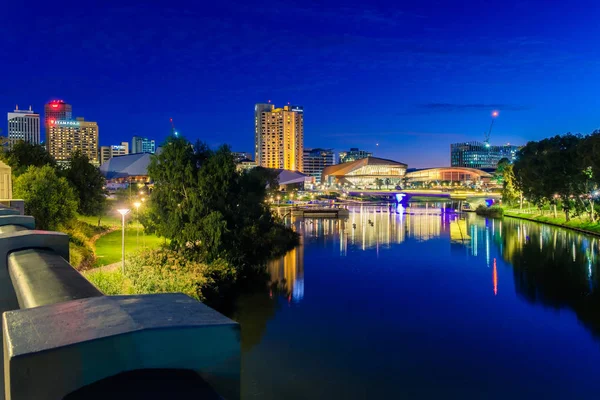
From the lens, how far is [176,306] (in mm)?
2182

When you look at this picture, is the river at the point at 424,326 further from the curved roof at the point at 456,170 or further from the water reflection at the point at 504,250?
the curved roof at the point at 456,170

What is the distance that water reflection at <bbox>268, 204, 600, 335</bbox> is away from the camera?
2447 cm

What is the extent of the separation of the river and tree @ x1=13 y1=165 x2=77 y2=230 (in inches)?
396

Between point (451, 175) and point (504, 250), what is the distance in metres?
140

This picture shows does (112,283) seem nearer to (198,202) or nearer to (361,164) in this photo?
(198,202)

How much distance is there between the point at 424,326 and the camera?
760 inches

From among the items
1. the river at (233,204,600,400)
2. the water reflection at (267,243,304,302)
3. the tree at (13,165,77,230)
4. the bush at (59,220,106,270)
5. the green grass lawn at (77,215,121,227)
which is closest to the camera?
the river at (233,204,600,400)

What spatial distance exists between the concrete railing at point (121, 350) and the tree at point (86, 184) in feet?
130

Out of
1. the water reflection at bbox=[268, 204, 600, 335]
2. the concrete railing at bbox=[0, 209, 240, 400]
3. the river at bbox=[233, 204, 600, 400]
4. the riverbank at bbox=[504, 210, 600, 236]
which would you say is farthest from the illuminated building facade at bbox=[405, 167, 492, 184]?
the concrete railing at bbox=[0, 209, 240, 400]

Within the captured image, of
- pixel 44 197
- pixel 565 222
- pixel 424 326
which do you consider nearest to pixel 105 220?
pixel 44 197

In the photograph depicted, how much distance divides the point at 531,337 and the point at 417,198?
4656 inches

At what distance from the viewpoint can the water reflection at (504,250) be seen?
963 inches

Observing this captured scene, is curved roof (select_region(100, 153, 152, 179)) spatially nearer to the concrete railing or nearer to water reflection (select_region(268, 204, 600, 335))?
water reflection (select_region(268, 204, 600, 335))

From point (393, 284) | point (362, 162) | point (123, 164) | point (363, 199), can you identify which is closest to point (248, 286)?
point (393, 284)
